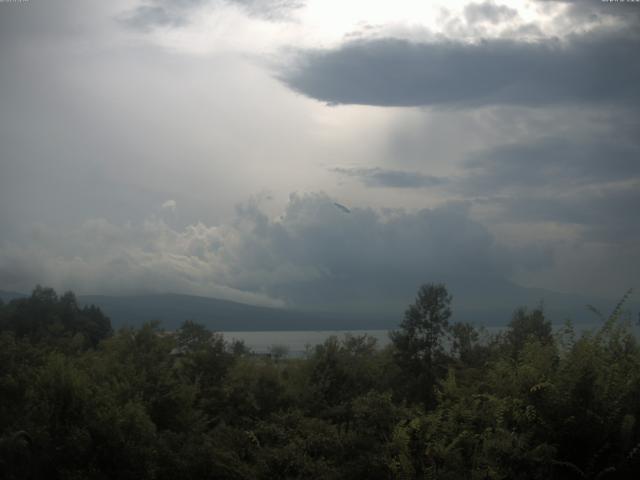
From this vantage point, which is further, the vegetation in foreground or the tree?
the tree

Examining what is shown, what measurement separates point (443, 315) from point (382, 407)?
26.4m

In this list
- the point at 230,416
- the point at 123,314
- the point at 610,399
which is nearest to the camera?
the point at 610,399

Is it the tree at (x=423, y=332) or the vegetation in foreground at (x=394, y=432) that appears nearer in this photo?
the vegetation in foreground at (x=394, y=432)

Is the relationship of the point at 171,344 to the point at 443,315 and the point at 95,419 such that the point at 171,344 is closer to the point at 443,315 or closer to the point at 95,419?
the point at 95,419

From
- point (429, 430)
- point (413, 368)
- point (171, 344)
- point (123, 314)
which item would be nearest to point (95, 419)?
point (429, 430)

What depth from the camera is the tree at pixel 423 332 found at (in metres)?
35.0

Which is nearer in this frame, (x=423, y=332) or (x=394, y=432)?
(x=394, y=432)

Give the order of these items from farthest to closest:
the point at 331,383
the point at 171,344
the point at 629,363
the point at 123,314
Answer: the point at 123,314 < the point at 171,344 < the point at 331,383 < the point at 629,363

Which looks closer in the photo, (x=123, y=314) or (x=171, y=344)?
(x=171, y=344)

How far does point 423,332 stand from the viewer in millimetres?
36094

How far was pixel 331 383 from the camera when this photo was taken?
1959cm

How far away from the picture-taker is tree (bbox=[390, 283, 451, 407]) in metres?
35.0

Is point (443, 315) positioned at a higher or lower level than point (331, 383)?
higher

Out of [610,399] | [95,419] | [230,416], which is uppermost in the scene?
[610,399]
